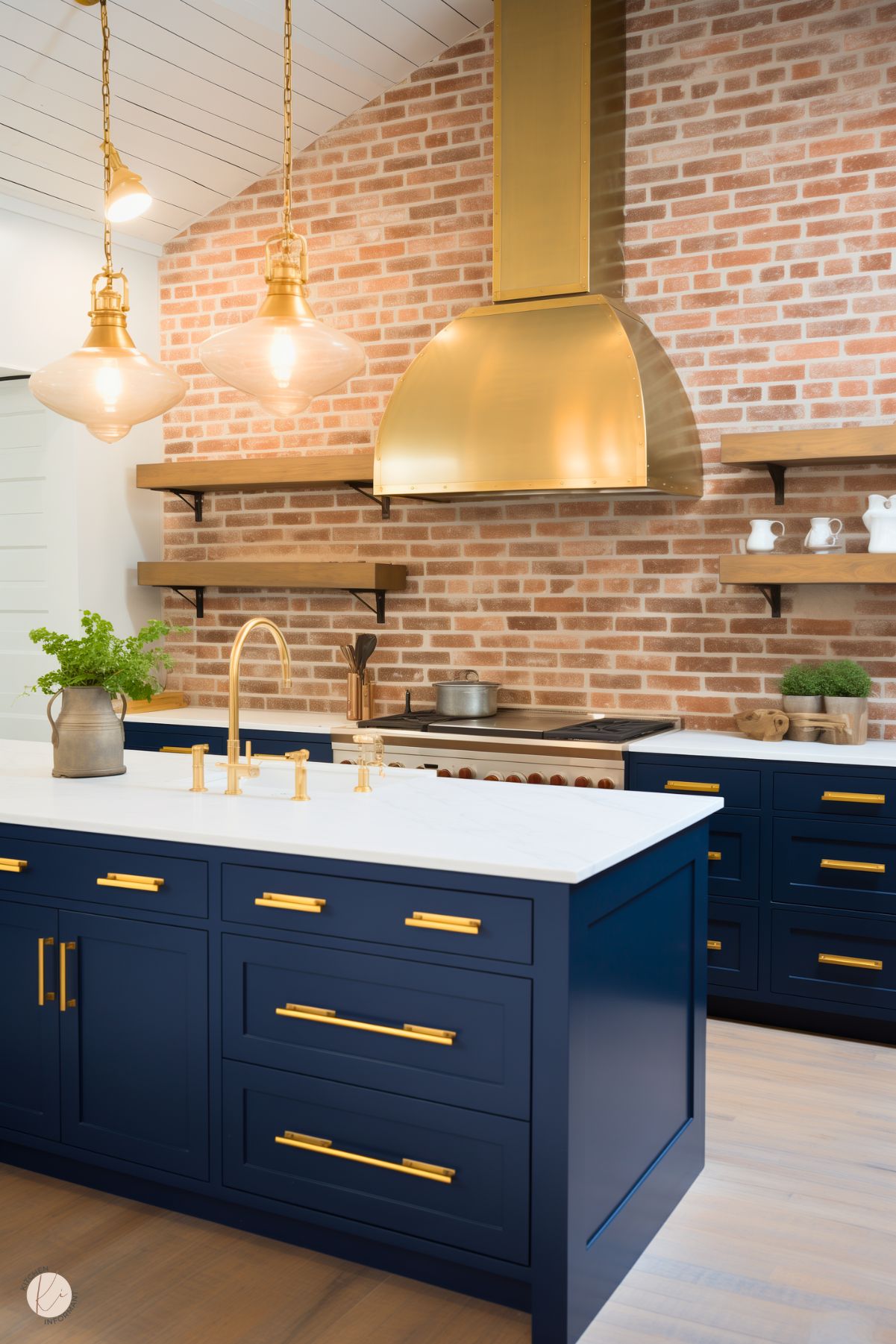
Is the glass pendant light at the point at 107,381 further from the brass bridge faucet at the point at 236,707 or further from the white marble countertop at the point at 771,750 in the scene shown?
the white marble countertop at the point at 771,750

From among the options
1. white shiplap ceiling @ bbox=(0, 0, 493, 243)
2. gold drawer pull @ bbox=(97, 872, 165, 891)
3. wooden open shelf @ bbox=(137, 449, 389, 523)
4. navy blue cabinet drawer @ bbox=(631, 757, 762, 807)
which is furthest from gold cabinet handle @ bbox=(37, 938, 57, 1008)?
white shiplap ceiling @ bbox=(0, 0, 493, 243)

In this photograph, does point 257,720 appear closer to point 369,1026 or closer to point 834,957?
point 834,957

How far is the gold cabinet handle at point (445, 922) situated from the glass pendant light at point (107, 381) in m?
1.27

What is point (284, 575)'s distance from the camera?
16.1 feet

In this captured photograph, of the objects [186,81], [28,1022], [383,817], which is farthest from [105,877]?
[186,81]

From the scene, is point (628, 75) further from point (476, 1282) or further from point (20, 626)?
point (476, 1282)

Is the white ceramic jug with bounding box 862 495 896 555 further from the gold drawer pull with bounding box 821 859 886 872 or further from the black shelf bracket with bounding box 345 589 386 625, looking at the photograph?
the black shelf bracket with bounding box 345 589 386 625

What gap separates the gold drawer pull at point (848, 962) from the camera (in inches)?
143

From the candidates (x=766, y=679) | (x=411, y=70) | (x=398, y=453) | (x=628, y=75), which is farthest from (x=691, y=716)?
(x=411, y=70)

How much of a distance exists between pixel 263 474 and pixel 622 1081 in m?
3.27

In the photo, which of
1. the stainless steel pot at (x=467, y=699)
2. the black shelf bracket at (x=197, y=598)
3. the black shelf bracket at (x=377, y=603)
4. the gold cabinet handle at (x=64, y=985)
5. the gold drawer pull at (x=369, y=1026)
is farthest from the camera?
the black shelf bracket at (x=197, y=598)

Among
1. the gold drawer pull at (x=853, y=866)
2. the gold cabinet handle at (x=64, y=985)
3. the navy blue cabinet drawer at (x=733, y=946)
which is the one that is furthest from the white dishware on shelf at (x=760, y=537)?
the gold cabinet handle at (x=64, y=985)

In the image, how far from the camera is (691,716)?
4398 millimetres

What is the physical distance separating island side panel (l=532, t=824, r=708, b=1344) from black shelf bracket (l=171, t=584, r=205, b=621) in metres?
3.24
